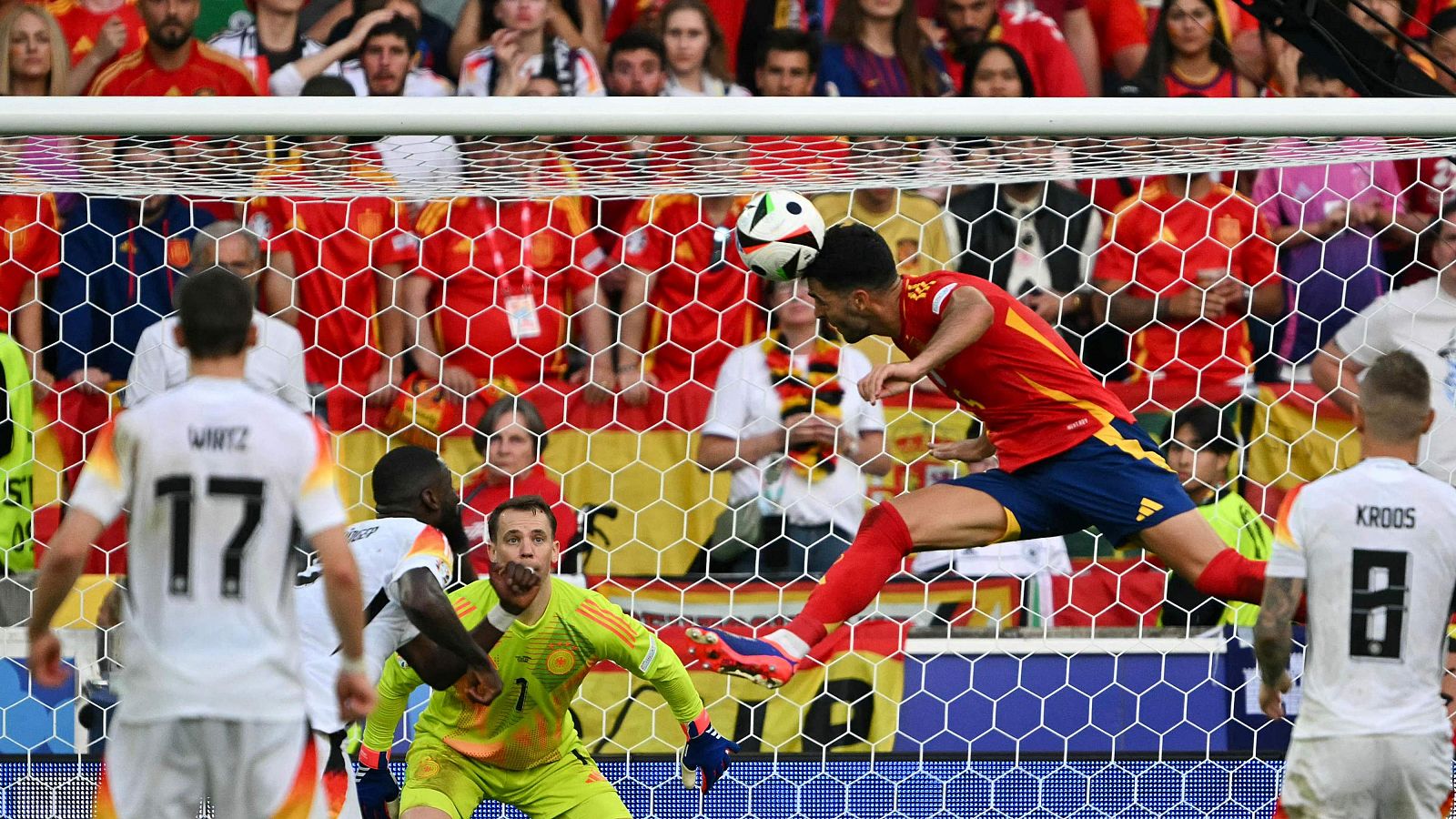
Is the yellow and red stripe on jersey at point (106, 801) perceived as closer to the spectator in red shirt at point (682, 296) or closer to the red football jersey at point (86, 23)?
the spectator in red shirt at point (682, 296)

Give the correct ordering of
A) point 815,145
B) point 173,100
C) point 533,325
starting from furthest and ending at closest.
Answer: point 533,325 → point 815,145 → point 173,100

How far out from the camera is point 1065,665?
227 inches

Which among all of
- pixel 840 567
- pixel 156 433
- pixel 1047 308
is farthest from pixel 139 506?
pixel 1047 308

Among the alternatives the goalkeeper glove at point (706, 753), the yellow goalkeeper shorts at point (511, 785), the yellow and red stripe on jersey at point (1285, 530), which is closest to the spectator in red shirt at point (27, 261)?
the yellow goalkeeper shorts at point (511, 785)

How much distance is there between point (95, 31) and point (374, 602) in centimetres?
365

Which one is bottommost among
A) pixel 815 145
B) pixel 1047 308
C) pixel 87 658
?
pixel 87 658

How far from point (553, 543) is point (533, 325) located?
5.44 feet

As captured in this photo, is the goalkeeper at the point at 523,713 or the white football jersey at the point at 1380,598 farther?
the goalkeeper at the point at 523,713

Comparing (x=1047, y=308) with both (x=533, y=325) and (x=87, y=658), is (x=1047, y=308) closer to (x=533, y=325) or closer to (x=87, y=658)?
(x=533, y=325)

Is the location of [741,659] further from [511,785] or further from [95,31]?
[95,31]

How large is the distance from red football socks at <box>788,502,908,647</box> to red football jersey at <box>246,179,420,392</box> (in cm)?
226

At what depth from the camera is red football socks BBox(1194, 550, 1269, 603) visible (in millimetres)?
4320

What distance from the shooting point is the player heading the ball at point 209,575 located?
132 inches

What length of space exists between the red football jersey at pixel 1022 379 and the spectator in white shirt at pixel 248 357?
7.28 ft
